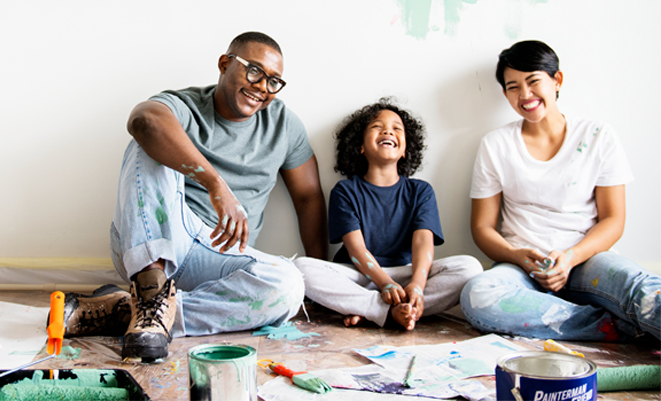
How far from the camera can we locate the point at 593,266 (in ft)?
4.99

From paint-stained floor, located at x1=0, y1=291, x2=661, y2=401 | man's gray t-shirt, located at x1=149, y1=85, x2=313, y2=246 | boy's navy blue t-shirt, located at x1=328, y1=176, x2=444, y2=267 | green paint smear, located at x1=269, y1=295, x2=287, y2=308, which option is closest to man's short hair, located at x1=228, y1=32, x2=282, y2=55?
man's gray t-shirt, located at x1=149, y1=85, x2=313, y2=246

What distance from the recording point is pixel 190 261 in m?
1.44

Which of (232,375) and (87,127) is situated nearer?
(232,375)

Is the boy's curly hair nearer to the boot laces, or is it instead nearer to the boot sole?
the boot laces

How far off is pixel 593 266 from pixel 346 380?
964 mm

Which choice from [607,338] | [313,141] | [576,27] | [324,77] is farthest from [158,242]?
[576,27]

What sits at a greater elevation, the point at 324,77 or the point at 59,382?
the point at 324,77

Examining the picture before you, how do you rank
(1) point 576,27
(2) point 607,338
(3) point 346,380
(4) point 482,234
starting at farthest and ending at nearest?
1. (1) point 576,27
2. (4) point 482,234
3. (2) point 607,338
4. (3) point 346,380

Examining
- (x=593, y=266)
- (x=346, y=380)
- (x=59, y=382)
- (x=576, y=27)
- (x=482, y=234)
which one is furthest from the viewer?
(x=576, y=27)

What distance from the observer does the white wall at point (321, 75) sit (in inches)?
74.0

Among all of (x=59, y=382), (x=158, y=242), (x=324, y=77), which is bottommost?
(x=59, y=382)

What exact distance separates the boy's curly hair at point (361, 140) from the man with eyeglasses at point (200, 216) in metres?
0.20

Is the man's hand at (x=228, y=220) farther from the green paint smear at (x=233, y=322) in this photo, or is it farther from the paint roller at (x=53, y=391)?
the paint roller at (x=53, y=391)

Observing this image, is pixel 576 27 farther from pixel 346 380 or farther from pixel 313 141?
pixel 346 380
